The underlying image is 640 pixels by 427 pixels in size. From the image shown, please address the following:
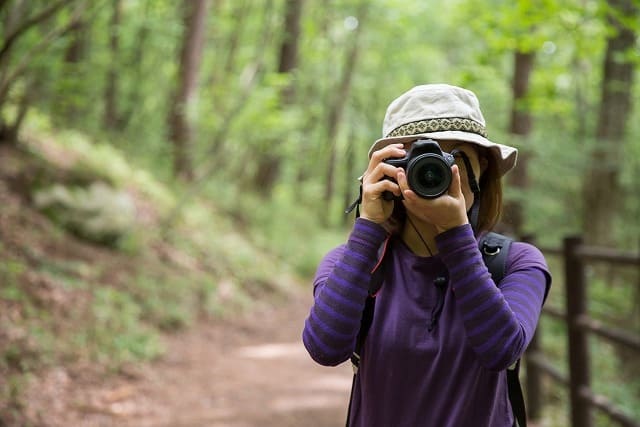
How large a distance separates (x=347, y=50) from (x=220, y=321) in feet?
48.0

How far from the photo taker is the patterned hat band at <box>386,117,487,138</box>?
162 centimetres

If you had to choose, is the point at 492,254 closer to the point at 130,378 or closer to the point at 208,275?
the point at 130,378

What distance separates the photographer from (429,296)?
1565 mm

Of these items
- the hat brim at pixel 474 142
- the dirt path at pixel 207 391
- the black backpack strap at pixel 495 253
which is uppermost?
the hat brim at pixel 474 142

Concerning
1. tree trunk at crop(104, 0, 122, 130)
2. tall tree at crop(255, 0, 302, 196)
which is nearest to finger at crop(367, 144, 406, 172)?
tree trunk at crop(104, 0, 122, 130)

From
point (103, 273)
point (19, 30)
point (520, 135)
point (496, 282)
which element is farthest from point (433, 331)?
point (520, 135)

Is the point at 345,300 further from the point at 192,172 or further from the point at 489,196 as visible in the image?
the point at 192,172

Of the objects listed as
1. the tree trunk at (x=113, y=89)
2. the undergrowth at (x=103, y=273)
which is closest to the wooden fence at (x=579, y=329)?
the undergrowth at (x=103, y=273)

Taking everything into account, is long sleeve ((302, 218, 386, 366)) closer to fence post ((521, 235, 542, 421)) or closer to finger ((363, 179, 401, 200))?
finger ((363, 179, 401, 200))

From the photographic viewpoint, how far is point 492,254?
1.63 m

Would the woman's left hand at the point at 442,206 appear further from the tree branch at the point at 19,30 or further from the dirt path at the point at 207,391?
the dirt path at the point at 207,391

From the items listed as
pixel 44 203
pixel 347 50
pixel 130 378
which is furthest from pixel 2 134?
pixel 347 50

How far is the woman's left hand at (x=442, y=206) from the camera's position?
57.9 inches

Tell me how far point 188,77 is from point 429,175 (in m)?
12.2
